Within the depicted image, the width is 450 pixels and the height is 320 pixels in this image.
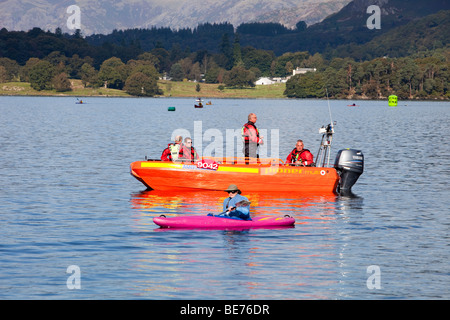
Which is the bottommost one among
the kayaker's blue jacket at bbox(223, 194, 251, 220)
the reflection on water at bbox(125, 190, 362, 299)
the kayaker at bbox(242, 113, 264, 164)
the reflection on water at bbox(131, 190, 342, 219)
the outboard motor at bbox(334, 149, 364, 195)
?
the reflection on water at bbox(125, 190, 362, 299)

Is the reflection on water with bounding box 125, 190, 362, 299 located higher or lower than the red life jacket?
lower

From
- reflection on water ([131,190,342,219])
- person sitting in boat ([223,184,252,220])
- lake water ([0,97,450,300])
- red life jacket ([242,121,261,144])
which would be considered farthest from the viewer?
red life jacket ([242,121,261,144])

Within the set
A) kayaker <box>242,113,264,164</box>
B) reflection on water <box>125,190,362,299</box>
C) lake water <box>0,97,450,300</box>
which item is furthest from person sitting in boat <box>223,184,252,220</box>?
kayaker <box>242,113,264,164</box>

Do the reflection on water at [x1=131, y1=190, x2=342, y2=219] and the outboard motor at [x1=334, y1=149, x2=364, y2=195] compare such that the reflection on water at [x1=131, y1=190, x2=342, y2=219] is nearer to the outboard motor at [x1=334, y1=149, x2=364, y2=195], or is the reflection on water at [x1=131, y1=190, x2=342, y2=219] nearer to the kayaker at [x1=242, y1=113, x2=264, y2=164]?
the outboard motor at [x1=334, y1=149, x2=364, y2=195]

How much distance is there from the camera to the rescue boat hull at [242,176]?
29797 mm

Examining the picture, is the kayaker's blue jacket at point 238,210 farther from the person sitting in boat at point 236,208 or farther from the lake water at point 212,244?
the lake water at point 212,244

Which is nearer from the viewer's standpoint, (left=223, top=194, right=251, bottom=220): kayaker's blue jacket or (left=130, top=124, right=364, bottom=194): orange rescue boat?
(left=223, top=194, right=251, bottom=220): kayaker's blue jacket

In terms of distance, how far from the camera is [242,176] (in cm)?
2980

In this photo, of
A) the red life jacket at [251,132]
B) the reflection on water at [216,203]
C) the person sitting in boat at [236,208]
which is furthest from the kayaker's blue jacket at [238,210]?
the red life jacket at [251,132]

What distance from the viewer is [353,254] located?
67.1 ft

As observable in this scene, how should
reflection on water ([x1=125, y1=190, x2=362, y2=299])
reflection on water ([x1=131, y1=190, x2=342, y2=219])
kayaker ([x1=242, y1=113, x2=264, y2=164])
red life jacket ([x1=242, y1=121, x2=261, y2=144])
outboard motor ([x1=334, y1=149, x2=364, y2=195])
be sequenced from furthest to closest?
outboard motor ([x1=334, y1=149, x2=364, y2=195]) < red life jacket ([x1=242, y1=121, x2=261, y2=144]) < kayaker ([x1=242, y1=113, x2=264, y2=164]) < reflection on water ([x1=131, y1=190, x2=342, y2=219]) < reflection on water ([x1=125, y1=190, x2=362, y2=299])

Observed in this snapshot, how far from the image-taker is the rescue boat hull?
1173 inches

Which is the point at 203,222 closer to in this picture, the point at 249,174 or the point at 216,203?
the point at 216,203
